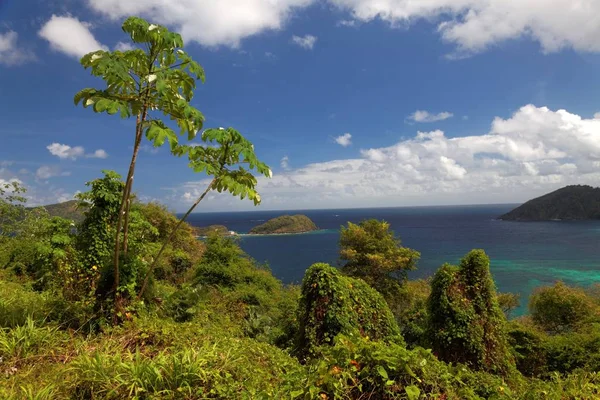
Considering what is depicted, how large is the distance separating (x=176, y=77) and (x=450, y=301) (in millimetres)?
8791

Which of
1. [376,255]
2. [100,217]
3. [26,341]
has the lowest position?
[376,255]

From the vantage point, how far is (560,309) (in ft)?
70.7

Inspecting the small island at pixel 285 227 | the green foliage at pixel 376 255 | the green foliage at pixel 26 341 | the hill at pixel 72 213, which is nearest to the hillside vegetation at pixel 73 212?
the hill at pixel 72 213

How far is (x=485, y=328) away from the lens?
869 centimetres

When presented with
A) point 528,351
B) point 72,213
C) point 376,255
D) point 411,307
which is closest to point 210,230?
point 72,213

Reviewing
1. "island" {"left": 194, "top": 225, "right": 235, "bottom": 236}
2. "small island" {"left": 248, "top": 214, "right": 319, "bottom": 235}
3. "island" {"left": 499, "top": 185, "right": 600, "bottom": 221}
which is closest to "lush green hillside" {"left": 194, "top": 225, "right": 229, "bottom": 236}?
"island" {"left": 194, "top": 225, "right": 235, "bottom": 236}

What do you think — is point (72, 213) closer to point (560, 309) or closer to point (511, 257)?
point (560, 309)

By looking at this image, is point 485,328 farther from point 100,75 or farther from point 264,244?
point 264,244

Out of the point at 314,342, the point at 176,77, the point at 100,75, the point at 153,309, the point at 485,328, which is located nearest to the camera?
the point at 100,75

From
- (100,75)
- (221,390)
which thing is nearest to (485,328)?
(221,390)

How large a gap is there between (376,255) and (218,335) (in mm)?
17351

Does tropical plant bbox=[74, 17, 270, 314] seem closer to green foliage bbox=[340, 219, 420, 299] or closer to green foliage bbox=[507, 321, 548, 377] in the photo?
green foliage bbox=[507, 321, 548, 377]

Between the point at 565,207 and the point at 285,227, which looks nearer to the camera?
the point at 285,227

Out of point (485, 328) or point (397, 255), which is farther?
point (397, 255)
